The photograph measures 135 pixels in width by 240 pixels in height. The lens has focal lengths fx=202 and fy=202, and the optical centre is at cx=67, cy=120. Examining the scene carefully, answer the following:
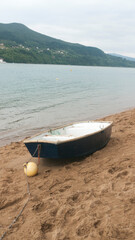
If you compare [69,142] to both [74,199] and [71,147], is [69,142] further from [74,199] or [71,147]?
[74,199]

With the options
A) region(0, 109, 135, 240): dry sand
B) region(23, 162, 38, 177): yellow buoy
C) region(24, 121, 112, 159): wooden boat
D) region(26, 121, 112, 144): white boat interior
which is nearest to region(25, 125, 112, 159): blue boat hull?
region(24, 121, 112, 159): wooden boat

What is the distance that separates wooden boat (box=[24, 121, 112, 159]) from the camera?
5.98m

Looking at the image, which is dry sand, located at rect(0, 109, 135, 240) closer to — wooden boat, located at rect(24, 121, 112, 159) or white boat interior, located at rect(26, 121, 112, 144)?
wooden boat, located at rect(24, 121, 112, 159)

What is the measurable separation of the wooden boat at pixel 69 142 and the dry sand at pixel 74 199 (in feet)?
1.09

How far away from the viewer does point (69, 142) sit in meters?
6.12

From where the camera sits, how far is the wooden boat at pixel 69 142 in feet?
19.6

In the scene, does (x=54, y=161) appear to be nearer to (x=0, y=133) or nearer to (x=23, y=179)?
(x=23, y=179)

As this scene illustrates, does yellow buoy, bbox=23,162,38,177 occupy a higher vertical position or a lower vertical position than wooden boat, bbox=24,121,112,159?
lower

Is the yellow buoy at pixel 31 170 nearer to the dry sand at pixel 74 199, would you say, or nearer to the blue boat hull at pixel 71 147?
the dry sand at pixel 74 199

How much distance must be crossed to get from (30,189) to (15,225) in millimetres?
1354

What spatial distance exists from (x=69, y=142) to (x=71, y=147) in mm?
217

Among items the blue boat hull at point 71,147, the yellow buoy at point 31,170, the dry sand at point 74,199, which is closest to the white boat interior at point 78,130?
the blue boat hull at point 71,147

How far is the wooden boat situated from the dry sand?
1.09ft

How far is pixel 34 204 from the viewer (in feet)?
13.9
